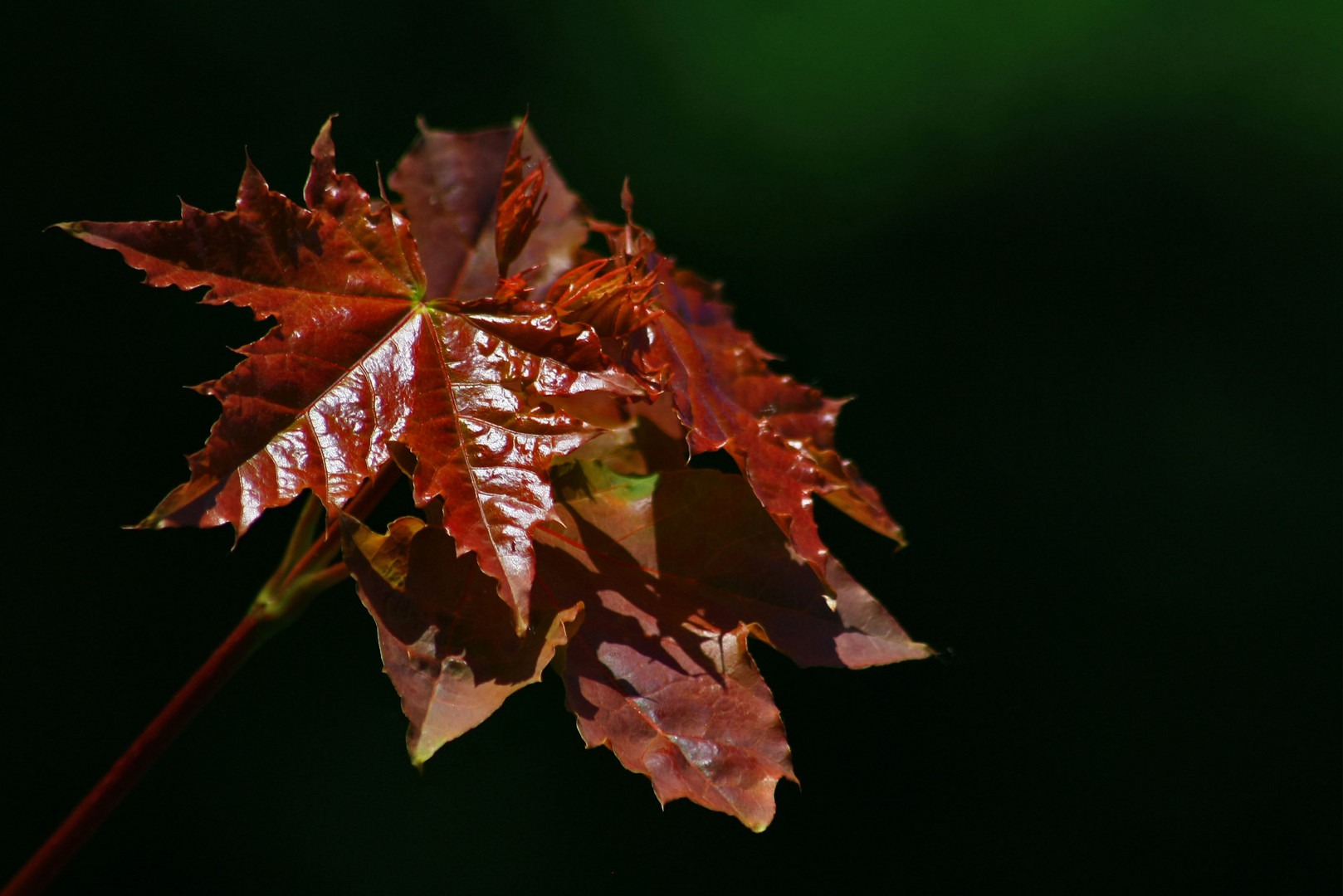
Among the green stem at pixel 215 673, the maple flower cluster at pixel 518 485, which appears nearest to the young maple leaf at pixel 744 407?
the maple flower cluster at pixel 518 485

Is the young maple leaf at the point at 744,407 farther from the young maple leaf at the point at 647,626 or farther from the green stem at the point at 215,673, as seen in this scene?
the green stem at the point at 215,673

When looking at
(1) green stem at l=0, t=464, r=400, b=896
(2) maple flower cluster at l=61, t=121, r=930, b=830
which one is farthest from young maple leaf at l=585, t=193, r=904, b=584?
(1) green stem at l=0, t=464, r=400, b=896

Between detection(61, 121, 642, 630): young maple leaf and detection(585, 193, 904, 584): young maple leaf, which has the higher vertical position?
detection(61, 121, 642, 630): young maple leaf

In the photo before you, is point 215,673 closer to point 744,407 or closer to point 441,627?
point 441,627

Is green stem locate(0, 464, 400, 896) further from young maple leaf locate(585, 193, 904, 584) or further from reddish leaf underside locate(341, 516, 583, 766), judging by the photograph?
young maple leaf locate(585, 193, 904, 584)

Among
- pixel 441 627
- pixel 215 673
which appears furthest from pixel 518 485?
pixel 215 673

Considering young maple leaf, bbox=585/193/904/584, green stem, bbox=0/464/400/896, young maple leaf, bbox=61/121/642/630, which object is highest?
young maple leaf, bbox=61/121/642/630

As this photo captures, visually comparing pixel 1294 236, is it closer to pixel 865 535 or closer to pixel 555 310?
pixel 865 535
